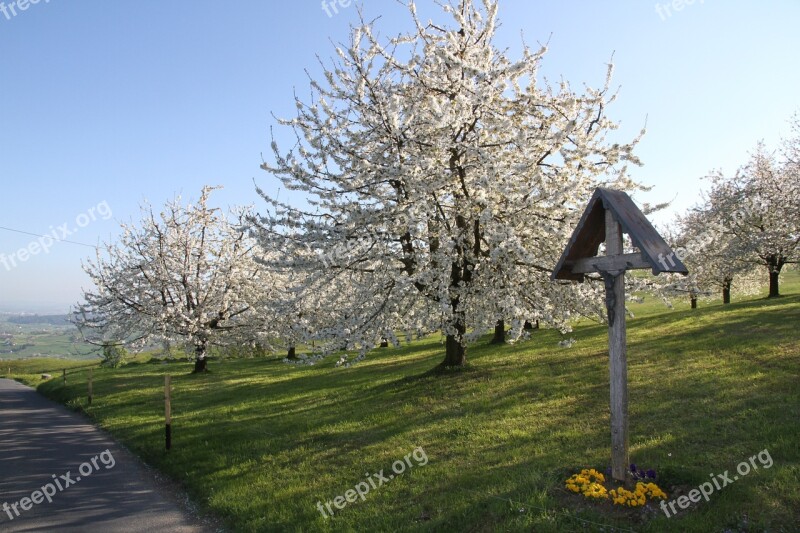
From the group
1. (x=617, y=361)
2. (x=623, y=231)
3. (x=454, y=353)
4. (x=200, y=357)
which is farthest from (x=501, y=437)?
(x=200, y=357)

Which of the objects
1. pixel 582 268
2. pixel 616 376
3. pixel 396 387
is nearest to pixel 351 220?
pixel 396 387

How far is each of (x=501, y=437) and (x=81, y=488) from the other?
7.65 m

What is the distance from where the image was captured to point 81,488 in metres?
8.80

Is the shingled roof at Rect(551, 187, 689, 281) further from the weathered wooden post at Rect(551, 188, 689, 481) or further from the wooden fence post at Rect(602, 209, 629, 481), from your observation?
the wooden fence post at Rect(602, 209, 629, 481)

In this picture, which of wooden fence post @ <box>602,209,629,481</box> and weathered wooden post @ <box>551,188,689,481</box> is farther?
wooden fence post @ <box>602,209,629,481</box>

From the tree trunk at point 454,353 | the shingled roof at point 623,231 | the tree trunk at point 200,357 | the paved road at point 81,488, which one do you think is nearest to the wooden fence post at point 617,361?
the shingled roof at point 623,231

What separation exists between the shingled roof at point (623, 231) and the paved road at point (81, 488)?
645 centimetres

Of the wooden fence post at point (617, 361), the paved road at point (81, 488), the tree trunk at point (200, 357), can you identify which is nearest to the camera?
the wooden fence post at point (617, 361)

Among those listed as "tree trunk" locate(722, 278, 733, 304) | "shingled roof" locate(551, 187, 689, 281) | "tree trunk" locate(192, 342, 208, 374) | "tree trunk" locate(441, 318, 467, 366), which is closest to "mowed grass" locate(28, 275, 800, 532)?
"tree trunk" locate(441, 318, 467, 366)

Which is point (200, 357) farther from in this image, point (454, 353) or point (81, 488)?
point (81, 488)

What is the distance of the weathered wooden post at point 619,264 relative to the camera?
5770 millimetres

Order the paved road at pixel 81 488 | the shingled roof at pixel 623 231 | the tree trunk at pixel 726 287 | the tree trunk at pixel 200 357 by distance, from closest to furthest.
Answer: the shingled roof at pixel 623 231 < the paved road at pixel 81 488 < the tree trunk at pixel 200 357 < the tree trunk at pixel 726 287

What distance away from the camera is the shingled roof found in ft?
18.6

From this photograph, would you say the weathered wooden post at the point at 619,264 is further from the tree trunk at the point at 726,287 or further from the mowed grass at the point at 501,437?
the tree trunk at the point at 726,287
